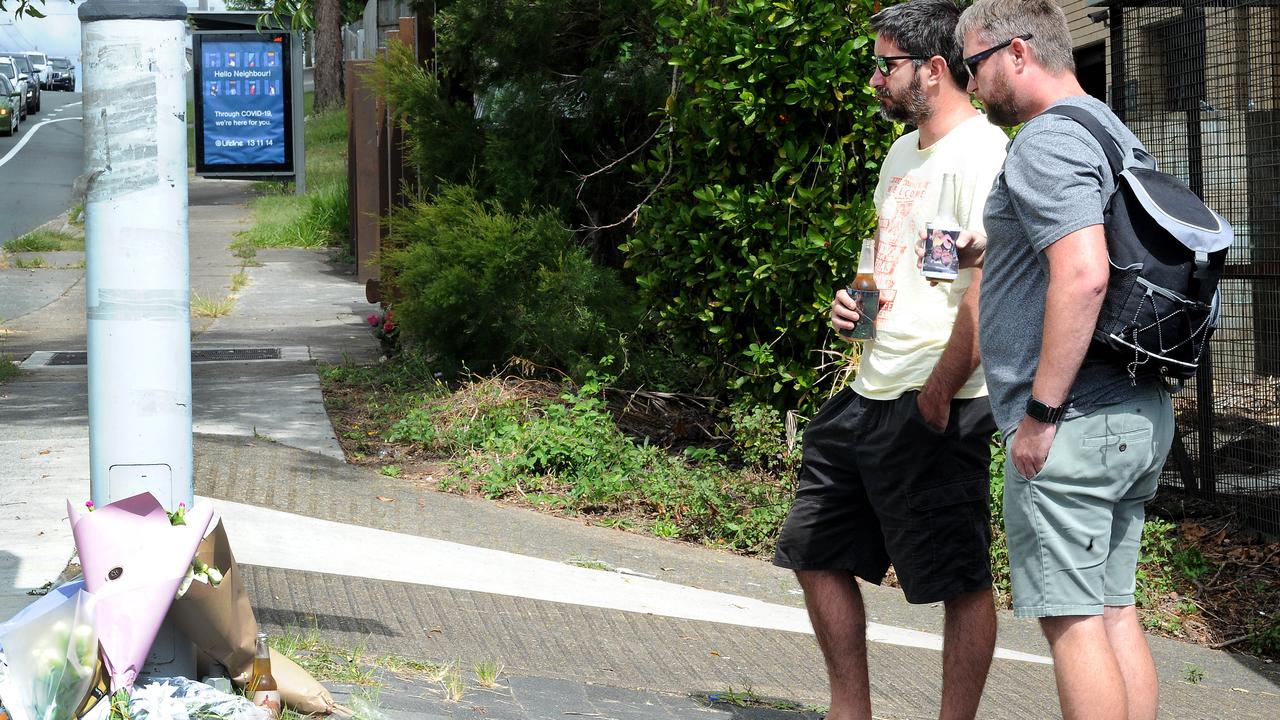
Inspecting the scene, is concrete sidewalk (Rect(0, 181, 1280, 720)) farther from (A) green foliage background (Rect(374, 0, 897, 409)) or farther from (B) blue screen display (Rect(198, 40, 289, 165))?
(B) blue screen display (Rect(198, 40, 289, 165))

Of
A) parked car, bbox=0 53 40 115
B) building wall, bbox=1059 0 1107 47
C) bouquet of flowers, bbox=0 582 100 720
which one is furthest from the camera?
parked car, bbox=0 53 40 115

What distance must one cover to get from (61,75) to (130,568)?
218 ft

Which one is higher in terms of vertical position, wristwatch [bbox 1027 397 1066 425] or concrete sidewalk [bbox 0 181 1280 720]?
wristwatch [bbox 1027 397 1066 425]

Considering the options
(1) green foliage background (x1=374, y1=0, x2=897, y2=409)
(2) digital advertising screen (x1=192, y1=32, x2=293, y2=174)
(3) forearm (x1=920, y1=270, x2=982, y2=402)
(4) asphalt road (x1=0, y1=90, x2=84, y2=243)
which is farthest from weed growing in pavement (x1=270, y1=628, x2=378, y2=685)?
(4) asphalt road (x1=0, y1=90, x2=84, y2=243)

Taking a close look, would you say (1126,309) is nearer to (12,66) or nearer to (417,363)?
(417,363)

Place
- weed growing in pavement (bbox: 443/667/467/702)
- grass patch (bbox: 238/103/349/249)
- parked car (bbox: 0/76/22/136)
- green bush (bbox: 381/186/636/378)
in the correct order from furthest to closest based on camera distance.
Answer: parked car (bbox: 0/76/22/136), grass patch (bbox: 238/103/349/249), green bush (bbox: 381/186/636/378), weed growing in pavement (bbox: 443/667/467/702)

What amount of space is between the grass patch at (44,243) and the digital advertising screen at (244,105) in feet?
9.18

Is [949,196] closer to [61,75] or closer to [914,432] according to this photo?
[914,432]

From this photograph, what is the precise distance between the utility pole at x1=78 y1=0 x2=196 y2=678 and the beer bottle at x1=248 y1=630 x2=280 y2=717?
15 cm

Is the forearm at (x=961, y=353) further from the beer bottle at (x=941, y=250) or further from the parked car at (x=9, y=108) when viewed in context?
the parked car at (x=9, y=108)

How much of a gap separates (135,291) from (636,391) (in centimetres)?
484

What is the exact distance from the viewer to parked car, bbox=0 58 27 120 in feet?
134

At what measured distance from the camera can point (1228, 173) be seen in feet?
23.9

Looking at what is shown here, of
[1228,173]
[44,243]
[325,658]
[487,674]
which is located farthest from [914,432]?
[44,243]
